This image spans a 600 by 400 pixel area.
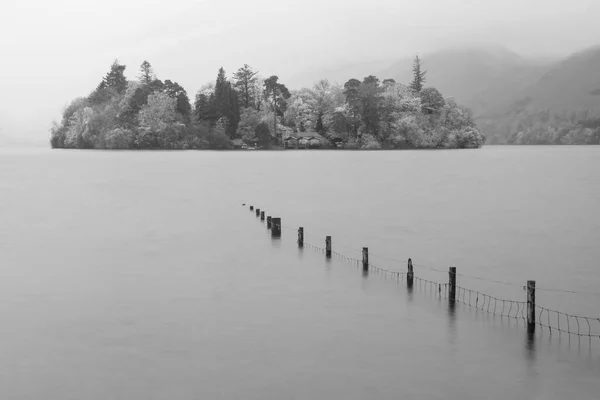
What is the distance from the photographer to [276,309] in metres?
22.6

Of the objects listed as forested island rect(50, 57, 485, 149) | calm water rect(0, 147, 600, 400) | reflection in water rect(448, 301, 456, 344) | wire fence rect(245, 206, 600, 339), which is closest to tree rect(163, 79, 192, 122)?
forested island rect(50, 57, 485, 149)

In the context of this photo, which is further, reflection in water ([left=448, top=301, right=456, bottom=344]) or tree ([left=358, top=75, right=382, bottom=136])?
tree ([left=358, top=75, right=382, bottom=136])

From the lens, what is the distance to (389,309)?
2241 cm

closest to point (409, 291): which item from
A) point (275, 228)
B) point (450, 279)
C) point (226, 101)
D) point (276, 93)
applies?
point (450, 279)

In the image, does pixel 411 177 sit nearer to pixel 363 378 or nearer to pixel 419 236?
pixel 419 236

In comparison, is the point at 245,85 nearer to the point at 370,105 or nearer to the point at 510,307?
the point at 370,105

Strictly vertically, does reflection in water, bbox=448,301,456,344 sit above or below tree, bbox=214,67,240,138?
below

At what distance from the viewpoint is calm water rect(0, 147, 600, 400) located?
16062 millimetres

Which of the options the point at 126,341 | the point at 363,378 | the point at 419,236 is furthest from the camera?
the point at 419,236

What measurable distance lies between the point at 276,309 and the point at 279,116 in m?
168

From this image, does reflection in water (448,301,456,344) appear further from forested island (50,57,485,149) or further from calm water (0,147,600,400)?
forested island (50,57,485,149)

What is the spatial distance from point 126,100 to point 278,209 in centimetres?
13801

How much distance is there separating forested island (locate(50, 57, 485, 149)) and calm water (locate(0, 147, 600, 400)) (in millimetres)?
124650

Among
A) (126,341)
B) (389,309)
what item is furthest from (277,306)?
(126,341)
